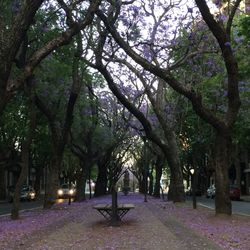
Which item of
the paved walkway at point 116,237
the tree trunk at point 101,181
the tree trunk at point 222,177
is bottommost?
the paved walkway at point 116,237

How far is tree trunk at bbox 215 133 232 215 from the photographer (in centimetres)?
1931

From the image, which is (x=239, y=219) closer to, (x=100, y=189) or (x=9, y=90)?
(x=9, y=90)

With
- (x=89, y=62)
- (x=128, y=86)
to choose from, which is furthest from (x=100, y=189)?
(x=89, y=62)

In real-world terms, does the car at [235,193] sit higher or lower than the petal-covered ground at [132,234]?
higher

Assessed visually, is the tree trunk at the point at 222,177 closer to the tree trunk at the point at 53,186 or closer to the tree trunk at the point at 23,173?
the tree trunk at the point at 23,173

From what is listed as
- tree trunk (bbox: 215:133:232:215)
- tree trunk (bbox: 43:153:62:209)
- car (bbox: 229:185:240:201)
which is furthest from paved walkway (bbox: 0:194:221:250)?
car (bbox: 229:185:240:201)

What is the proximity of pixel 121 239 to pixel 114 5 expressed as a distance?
8527 mm

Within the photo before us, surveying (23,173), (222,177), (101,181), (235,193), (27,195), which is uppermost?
(101,181)

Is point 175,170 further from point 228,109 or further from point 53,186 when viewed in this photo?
point 228,109

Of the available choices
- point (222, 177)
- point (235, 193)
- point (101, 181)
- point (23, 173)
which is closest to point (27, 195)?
point (101, 181)

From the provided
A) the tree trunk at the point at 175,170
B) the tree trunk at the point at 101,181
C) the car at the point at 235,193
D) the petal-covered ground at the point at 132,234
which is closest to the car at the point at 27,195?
the tree trunk at the point at 101,181

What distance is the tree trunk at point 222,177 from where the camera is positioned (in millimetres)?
19312

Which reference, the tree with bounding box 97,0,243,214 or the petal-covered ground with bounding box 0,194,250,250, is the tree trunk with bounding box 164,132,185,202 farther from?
the tree with bounding box 97,0,243,214

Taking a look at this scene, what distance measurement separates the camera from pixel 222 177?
1933cm
